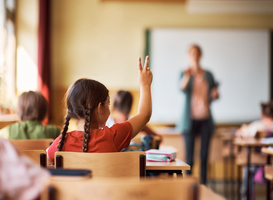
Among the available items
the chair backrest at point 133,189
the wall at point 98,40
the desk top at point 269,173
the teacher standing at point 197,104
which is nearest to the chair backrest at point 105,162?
the chair backrest at point 133,189

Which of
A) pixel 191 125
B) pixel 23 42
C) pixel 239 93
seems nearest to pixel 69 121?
pixel 191 125

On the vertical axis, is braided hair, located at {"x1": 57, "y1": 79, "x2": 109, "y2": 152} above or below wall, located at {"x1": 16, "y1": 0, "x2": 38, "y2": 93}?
below

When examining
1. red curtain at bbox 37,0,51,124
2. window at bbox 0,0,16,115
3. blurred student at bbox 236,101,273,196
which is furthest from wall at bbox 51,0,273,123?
blurred student at bbox 236,101,273,196

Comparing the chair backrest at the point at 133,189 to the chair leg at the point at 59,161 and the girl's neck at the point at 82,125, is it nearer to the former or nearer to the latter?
the chair leg at the point at 59,161

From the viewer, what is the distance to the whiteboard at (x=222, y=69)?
212 inches

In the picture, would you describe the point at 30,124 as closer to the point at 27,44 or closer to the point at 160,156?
the point at 160,156

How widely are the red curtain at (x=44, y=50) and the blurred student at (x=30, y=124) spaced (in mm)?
2529

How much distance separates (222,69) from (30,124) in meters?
3.85

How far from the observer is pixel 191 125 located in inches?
160

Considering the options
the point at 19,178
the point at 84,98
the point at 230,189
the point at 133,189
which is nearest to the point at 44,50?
the point at 230,189

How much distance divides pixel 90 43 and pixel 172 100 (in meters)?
1.65

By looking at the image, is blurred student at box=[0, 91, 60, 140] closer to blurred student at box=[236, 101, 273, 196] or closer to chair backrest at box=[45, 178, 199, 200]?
chair backrest at box=[45, 178, 199, 200]

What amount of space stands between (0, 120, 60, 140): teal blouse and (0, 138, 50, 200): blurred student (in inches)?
57.0

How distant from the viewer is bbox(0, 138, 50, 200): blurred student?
93 cm
